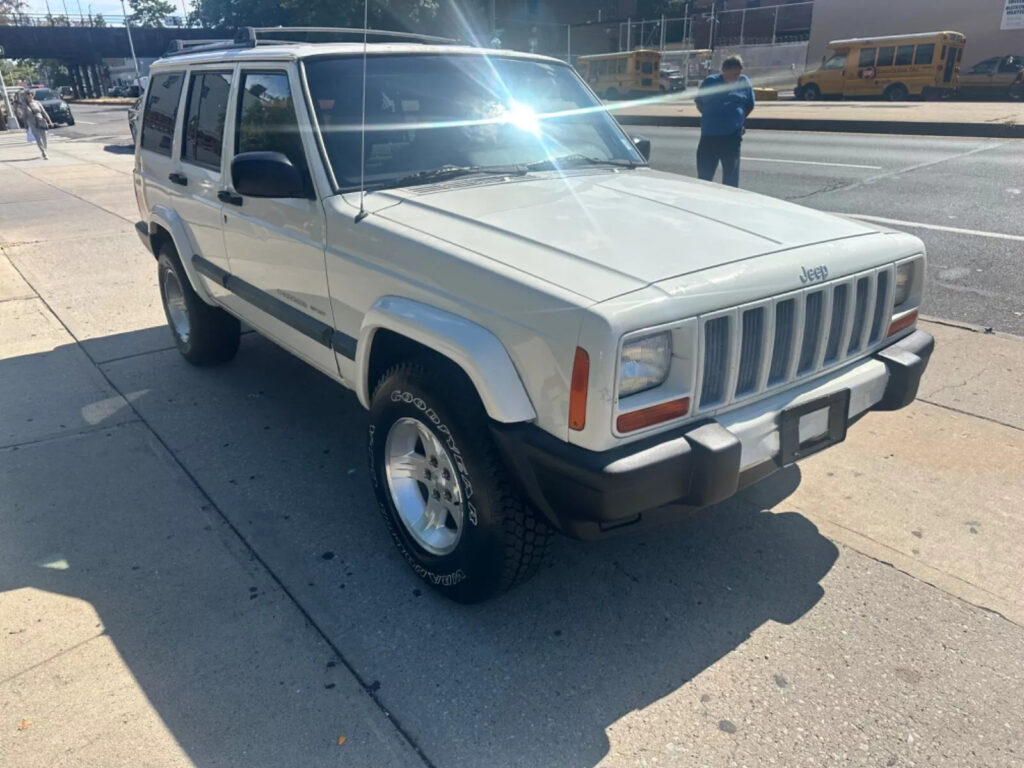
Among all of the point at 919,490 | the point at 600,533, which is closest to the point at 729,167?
the point at 919,490

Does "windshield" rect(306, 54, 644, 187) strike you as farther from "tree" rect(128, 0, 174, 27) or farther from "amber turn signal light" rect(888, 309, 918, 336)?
"tree" rect(128, 0, 174, 27)

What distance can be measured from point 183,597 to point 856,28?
44.3 m

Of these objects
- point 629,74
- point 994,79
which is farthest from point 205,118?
point 629,74

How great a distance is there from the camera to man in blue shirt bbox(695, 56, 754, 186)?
9031 mm

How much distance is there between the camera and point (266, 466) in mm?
4012

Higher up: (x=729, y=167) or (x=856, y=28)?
(x=856, y=28)

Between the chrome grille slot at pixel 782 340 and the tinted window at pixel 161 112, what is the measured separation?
389 centimetres

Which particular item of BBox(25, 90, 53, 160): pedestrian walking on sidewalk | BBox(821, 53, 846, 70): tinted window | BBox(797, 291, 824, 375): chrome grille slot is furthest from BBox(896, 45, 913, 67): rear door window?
BBox(797, 291, 824, 375): chrome grille slot

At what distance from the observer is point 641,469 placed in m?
2.29

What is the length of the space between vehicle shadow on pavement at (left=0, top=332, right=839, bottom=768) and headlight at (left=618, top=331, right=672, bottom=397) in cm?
98

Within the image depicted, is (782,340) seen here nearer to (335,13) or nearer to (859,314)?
(859,314)

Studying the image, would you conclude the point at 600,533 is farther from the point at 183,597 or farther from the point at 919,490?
the point at 919,490

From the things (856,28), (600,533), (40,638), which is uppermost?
(856,28)

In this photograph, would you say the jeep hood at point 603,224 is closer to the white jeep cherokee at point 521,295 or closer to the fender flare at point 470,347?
the white jeep cherokee at point 521,295
